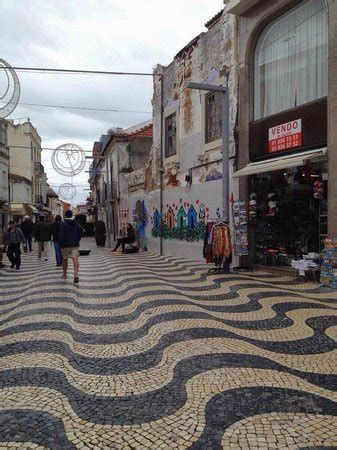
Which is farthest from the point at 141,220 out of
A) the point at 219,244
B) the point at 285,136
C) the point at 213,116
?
the point at 285,136

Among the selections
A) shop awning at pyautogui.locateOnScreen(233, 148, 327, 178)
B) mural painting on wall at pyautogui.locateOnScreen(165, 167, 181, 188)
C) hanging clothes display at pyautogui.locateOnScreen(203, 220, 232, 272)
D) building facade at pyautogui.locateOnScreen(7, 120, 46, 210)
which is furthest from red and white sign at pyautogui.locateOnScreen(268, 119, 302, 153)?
building facade at pyautogui.locateOnScreen(7, 120, 46, 210)

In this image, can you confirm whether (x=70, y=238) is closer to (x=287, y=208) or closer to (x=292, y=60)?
(x=287, y=208)

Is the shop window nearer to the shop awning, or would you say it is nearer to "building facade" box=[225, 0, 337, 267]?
"building facade" box=[225, 0, 337, 267]

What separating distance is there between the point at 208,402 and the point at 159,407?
14.5 inches

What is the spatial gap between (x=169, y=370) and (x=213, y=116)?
10014 mm

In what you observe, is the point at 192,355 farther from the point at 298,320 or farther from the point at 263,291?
the point at 263,291

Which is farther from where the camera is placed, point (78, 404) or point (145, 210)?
point (145, 210)

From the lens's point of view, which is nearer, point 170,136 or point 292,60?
point 292,60

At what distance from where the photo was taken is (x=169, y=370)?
12.1 ft

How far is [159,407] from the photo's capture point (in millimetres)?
2965

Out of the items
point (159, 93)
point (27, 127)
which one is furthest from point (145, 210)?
point (27, 127)

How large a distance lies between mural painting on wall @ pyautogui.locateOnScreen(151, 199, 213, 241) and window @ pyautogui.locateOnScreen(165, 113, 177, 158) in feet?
6.68

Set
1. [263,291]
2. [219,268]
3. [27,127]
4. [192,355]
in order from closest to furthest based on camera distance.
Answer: [192,355], [263,291], [219,268], [27,127]

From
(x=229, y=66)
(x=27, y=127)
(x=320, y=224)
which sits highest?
(x=27, y=127)
